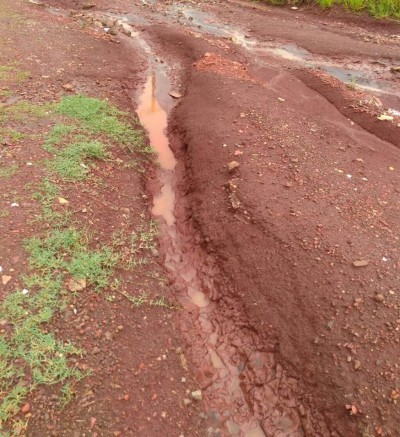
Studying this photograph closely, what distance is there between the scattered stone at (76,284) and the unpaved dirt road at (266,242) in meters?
0.53

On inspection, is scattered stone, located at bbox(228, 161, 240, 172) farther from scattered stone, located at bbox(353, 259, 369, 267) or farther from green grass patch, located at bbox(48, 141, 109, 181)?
scattered stone, located at bbox(353, 259, 369, 267)

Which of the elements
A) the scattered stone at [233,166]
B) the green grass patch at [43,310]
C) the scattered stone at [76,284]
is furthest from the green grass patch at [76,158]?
the scattered stone at [233,166]

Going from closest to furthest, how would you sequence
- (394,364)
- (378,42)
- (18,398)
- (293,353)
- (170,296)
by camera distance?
1. (18,398)
2. (394,364)
3. (293,353)
4. (170,296)
5. (378,42)

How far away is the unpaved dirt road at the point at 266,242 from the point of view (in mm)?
3223

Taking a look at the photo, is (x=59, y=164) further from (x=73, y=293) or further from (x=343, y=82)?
(x=343, y=82)

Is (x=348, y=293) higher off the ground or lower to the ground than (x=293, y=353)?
higher

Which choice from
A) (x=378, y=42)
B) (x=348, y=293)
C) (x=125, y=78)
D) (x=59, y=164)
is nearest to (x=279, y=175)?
(x=348, y=293)

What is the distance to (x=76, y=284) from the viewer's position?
3629 mm

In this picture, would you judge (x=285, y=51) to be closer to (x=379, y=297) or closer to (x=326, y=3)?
(x=326, y=3)

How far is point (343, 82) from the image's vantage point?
798 centimetres

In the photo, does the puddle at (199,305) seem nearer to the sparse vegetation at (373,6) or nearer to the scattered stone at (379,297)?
the scattered stone at (379,297)

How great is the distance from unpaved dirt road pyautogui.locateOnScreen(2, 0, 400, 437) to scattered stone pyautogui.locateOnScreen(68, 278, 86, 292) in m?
0.53

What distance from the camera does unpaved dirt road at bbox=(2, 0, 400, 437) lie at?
10.6ft

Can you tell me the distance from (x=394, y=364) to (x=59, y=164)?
13.4ft
